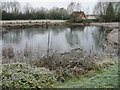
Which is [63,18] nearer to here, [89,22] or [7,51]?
[89,22]

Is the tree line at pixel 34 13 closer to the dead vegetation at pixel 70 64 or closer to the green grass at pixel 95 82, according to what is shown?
the dead vegetation at pixel 70 64

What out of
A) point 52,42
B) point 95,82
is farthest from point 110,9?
point 95,82

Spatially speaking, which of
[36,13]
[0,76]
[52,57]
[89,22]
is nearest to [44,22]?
[36,13]

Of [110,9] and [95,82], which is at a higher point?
[110,9]

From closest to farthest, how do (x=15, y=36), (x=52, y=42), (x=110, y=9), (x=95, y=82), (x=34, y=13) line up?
(x=95, y=82) < (x=52, y=42) < (x=110, y=9) < (x=15, y=36) < (x=34, y=13)

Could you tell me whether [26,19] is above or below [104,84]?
above

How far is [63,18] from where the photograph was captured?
730 inches

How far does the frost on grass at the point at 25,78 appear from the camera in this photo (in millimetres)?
3041

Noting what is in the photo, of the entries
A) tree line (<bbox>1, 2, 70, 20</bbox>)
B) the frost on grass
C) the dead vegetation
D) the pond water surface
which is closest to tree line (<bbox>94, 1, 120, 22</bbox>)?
the pond water surface

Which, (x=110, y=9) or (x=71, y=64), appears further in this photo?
(x=110, y=9)

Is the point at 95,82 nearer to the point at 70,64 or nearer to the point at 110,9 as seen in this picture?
the point at 70,64

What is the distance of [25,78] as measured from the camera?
126 inches

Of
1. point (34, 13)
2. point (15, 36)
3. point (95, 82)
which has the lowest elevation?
point (95, 82)

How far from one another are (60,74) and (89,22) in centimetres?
1601
